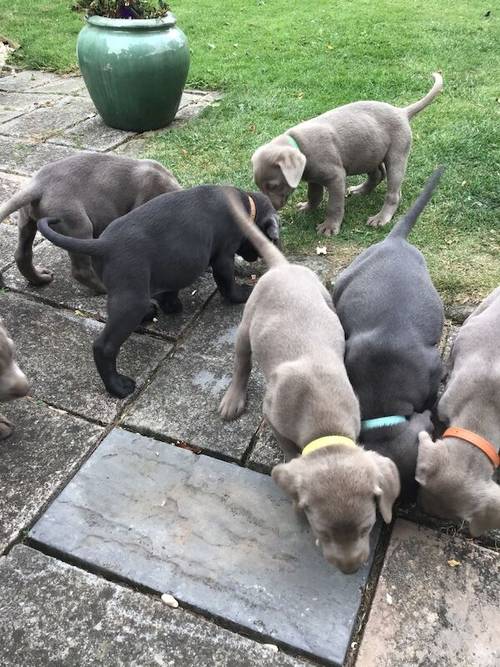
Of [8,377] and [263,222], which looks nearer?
[8,377]

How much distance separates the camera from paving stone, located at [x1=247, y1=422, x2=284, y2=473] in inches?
125

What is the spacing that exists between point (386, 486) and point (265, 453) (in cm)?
88

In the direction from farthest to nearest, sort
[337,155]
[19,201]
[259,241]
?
1. [337,155]
2. [19,201]
3. [259,241]

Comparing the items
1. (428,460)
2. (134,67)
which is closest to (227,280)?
(428,460)

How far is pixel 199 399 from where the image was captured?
11.8ft

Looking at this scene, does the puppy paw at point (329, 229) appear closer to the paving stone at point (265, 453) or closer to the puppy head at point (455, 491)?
the paving stone at point (265, 453)

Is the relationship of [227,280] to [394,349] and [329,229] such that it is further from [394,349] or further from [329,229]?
[394,349]

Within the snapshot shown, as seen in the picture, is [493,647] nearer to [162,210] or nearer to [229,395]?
[229,395]

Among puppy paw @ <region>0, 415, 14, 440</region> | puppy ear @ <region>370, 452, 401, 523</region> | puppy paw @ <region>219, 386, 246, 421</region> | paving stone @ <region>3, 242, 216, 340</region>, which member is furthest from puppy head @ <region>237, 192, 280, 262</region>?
puppy ear @ <region>370, 452, 401, 523</region>

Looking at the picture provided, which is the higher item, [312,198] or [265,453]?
[312,198]

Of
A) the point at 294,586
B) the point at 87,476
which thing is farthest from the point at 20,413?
the point at 294,586

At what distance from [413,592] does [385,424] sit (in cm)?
78

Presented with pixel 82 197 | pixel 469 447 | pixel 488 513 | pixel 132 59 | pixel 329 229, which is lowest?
pixel 329 229

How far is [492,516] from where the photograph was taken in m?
2.62
